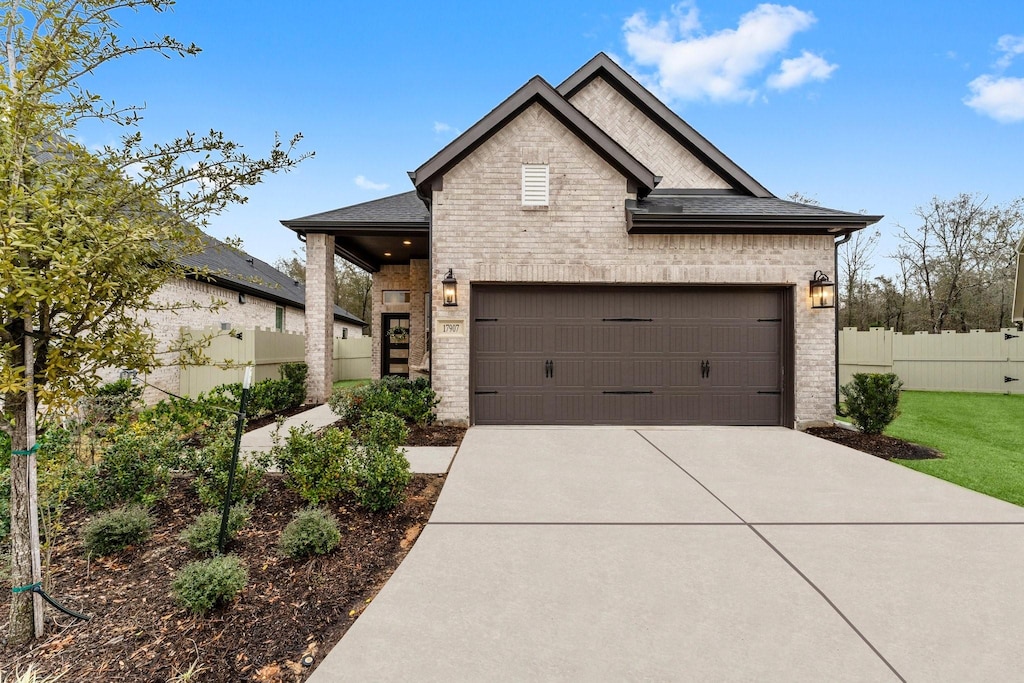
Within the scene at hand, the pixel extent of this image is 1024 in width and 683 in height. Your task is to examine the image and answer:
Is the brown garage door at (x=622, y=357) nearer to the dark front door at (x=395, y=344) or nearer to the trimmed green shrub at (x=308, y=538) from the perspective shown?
the trimmed green shrub at (x=308, y=538)

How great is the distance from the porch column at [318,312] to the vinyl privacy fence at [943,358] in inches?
575

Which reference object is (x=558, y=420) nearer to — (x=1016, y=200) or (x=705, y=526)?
(x=705, y=526)

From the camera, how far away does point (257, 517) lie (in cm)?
343

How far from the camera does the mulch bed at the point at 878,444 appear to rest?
18.9 feet

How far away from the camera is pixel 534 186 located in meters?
7.22

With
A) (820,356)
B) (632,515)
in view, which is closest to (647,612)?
(632,515)

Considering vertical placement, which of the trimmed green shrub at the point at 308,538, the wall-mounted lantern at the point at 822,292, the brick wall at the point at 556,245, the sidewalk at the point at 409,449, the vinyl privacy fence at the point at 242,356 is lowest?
the sidewalk at the point at 409,449

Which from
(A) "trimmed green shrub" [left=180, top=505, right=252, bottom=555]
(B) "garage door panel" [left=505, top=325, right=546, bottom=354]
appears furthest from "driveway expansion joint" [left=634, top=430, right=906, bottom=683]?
(A) "trimmed green shrub" [left=180, top=505, right=252, bottom=555]

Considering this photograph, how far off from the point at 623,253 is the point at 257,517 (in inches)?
247

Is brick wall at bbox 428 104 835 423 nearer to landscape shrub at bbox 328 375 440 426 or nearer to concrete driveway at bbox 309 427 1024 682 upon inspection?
landscape shrub at bbox 328 375 440 426

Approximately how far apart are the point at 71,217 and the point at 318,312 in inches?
291

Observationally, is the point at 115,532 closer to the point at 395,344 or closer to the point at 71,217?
the point at 71,217

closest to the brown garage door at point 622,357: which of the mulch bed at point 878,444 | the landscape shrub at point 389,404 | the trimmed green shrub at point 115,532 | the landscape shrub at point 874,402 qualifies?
the mulch bed at point 878,444

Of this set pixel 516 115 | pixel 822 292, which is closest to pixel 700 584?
pixel 822 292
